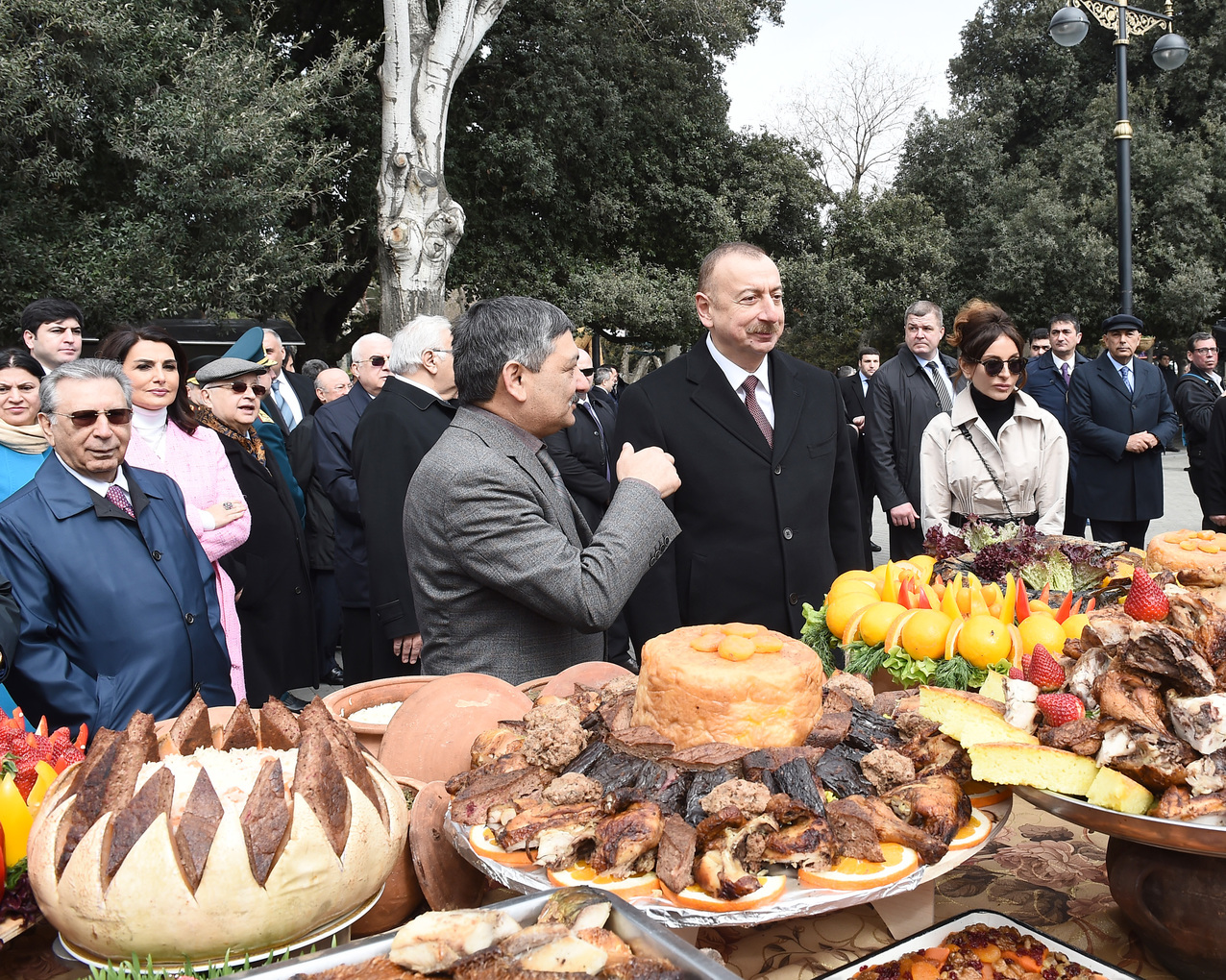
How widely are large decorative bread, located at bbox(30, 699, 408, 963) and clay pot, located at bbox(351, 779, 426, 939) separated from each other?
0.25m

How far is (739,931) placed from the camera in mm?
1664

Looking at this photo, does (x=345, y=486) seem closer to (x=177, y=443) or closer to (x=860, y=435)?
(x=177, y=443)

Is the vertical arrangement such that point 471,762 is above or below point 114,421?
below

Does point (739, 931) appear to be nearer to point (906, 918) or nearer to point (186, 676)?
point (906, 918)

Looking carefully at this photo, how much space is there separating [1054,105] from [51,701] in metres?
28.0

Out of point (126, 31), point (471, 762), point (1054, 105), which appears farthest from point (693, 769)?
point (1054, 105)

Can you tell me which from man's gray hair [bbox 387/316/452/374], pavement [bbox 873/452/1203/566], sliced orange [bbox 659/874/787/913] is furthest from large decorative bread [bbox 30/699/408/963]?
pavement [bbox 873/452/1203/566]

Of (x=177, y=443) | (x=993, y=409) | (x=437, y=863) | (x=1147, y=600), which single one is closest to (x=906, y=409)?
(x=993, y=409)

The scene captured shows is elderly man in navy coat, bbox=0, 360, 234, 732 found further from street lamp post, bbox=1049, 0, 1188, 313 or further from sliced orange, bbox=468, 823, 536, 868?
street lamp post, bbox=1049, 0, 1188, 313

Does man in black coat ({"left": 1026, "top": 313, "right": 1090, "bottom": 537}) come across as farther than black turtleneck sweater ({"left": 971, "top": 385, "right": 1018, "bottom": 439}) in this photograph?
Yes

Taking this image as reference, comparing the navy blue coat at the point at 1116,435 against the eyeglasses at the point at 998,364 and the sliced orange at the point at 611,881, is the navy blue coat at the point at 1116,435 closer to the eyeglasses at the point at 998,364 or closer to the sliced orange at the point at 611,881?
the eyeglasses at the point at 998,364

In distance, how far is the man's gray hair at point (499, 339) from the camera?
238 cm

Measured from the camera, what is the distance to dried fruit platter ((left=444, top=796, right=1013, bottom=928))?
1319 mm

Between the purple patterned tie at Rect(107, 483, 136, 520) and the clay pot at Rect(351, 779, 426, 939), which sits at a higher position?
the purple patterned tie at Rect(107, 483, 136, 520)
